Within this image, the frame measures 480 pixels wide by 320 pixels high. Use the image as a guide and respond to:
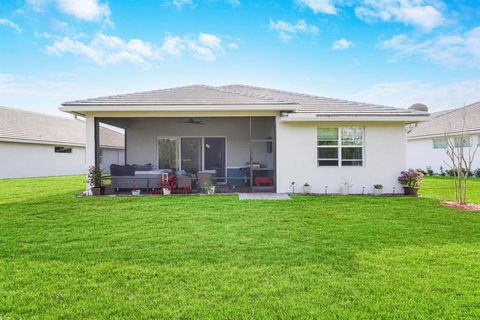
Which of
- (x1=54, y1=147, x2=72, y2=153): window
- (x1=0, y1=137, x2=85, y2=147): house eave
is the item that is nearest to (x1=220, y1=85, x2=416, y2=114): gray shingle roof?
(x1=0, y1=137, x2=85, y2=147): house eave

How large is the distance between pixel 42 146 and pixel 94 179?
14.8 m

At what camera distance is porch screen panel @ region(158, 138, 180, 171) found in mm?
15539

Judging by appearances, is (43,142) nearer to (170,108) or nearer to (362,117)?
(170,108)

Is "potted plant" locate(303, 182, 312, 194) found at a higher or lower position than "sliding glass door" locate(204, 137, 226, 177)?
lower

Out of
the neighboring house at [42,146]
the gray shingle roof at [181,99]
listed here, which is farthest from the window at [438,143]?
the neighboring house at [42,146]

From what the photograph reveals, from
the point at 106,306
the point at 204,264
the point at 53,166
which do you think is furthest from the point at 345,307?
the point at 53,166

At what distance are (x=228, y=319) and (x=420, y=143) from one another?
26.4 metres

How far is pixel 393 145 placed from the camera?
11.1 m

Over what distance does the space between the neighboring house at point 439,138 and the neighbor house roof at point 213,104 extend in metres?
11.4

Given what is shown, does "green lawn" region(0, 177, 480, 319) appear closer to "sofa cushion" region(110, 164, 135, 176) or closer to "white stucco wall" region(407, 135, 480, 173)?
"sofa cushion" region(110, 164, 135, 176)

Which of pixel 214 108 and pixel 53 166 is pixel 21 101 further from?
pixel 214 108

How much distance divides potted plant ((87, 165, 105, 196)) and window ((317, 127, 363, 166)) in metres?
8.32

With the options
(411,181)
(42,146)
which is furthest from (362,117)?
(42,146)

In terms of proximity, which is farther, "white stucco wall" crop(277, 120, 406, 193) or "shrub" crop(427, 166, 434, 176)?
"shrub" crop(427, 166, 434, 176)
